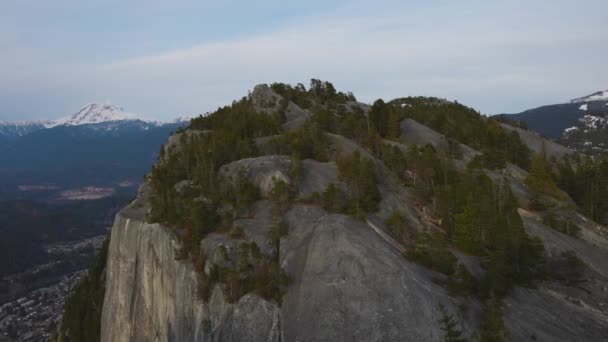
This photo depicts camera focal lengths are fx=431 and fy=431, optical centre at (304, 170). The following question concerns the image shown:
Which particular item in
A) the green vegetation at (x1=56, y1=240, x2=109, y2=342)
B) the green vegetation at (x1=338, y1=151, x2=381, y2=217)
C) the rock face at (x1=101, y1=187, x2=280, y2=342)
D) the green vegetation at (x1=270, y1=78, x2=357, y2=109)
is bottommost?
the green vegetation at (x1=56, y1=240, x2=109, y2=342)

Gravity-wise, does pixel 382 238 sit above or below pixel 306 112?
below

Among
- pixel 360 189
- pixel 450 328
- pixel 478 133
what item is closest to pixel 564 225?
pixel 360 189

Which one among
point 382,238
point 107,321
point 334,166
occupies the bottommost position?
point 107,321

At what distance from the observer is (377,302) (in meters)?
34.8

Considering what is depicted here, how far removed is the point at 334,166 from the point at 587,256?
1211 inches

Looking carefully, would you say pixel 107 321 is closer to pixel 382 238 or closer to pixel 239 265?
pixel 239 265

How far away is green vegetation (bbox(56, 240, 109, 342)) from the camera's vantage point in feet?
240

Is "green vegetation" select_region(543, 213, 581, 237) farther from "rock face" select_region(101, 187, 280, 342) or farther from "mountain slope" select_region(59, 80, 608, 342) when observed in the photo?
"rock face" select_region(101, 187, 280, 342)

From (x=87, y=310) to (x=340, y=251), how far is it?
5826 cm

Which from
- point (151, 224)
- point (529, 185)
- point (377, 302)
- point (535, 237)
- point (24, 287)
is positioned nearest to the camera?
point (377, 302)

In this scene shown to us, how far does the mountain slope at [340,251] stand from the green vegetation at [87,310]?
17.3m

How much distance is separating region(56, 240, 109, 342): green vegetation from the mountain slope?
17.3m

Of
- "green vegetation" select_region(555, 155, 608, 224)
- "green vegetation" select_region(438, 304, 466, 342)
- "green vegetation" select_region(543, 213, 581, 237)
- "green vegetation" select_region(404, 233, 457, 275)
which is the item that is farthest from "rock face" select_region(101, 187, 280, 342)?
"green vegetation" select_region(555, 155, 608, 224)

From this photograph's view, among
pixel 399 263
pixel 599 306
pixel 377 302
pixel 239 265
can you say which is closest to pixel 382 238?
pixel 399 263
